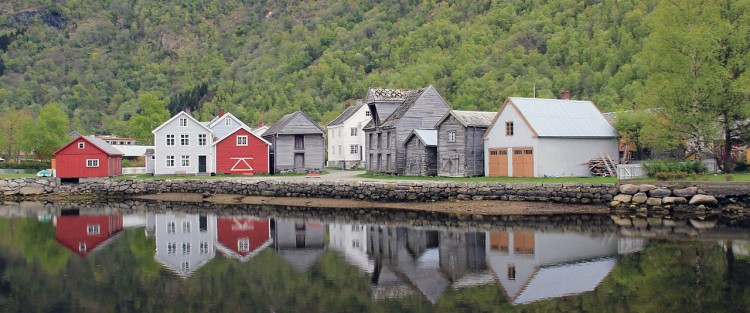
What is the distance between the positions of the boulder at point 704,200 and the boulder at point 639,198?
226 centimetres

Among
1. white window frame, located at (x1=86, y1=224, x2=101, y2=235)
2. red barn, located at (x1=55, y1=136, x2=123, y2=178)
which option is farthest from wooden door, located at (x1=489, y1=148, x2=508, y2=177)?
red barn, located at (x1=55, y1=136, x2=123, y2=178)

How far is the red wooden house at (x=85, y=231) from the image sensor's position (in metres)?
28.4

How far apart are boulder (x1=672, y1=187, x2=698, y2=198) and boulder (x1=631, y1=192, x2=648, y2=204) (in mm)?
1466

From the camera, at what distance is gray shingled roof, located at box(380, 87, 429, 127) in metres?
54.7

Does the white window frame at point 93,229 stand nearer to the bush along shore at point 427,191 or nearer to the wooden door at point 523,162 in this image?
the bush along shore at point 427,191

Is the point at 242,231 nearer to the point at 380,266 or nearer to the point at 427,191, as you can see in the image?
the point at 380,266

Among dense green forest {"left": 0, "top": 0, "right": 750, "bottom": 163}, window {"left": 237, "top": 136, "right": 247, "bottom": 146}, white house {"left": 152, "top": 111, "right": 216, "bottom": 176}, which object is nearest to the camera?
dense green forest {"left": 0, "top": 0, "right": 750, "bottom": 163}

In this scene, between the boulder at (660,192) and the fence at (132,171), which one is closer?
the boulder at (660,192)

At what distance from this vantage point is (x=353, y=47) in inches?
6398

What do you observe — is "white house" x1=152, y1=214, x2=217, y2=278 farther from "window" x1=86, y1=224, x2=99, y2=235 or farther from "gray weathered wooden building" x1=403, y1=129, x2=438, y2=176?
"gray weathered wooden building" x1=403, y1=129, x2=438, y2=176

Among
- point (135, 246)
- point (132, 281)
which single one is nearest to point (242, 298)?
point (132, 281)

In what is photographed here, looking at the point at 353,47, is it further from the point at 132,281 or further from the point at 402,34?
the point at 132,281

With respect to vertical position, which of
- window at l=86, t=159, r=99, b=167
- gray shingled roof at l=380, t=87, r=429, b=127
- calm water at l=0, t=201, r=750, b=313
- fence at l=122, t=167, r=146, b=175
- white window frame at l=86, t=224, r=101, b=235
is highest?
gray shingled roof at l=380, t=87, r=429, b=127

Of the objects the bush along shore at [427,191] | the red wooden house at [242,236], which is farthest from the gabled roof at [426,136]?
the red wooden house at [242,236]
